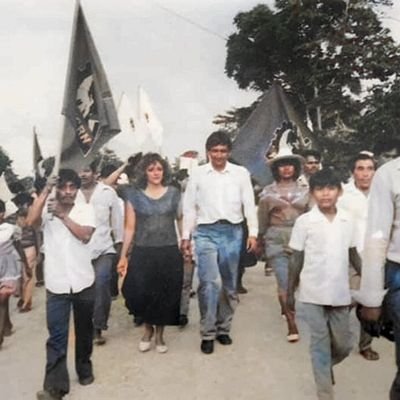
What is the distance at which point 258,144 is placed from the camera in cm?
930

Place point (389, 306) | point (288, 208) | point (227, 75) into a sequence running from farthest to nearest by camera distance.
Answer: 1. point (227, 75)
2. point (288, 208)
3. point (389, 306)

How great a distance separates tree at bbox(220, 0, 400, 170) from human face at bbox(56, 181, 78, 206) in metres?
17.2

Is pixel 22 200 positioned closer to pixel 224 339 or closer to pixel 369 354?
pixel 224 339

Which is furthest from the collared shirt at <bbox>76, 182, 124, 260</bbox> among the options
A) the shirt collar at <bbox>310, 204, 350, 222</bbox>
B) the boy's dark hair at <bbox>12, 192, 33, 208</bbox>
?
the boy's dark hair at <bbox>12, 192, 33, 208</bbox>

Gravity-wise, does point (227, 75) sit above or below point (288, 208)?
above

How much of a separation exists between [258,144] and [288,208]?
3.34m

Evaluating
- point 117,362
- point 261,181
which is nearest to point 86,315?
point 117,362

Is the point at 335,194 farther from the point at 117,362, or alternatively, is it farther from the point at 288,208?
the point at 117,362

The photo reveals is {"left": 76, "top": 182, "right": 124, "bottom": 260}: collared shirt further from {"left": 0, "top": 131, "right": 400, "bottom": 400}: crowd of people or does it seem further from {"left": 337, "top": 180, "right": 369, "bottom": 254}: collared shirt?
{"left": 337, "top": 180, "right": 369, "bottom": 254}: collared shirt

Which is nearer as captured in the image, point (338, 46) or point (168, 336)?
point (168, 336)

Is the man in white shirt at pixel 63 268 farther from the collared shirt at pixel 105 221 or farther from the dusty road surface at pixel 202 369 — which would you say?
the collared shirt at pixel 105 221

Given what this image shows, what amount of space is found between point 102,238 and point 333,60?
1969cm

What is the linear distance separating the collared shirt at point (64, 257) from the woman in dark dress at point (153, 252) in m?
0.94

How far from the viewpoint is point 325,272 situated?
4332 mm
